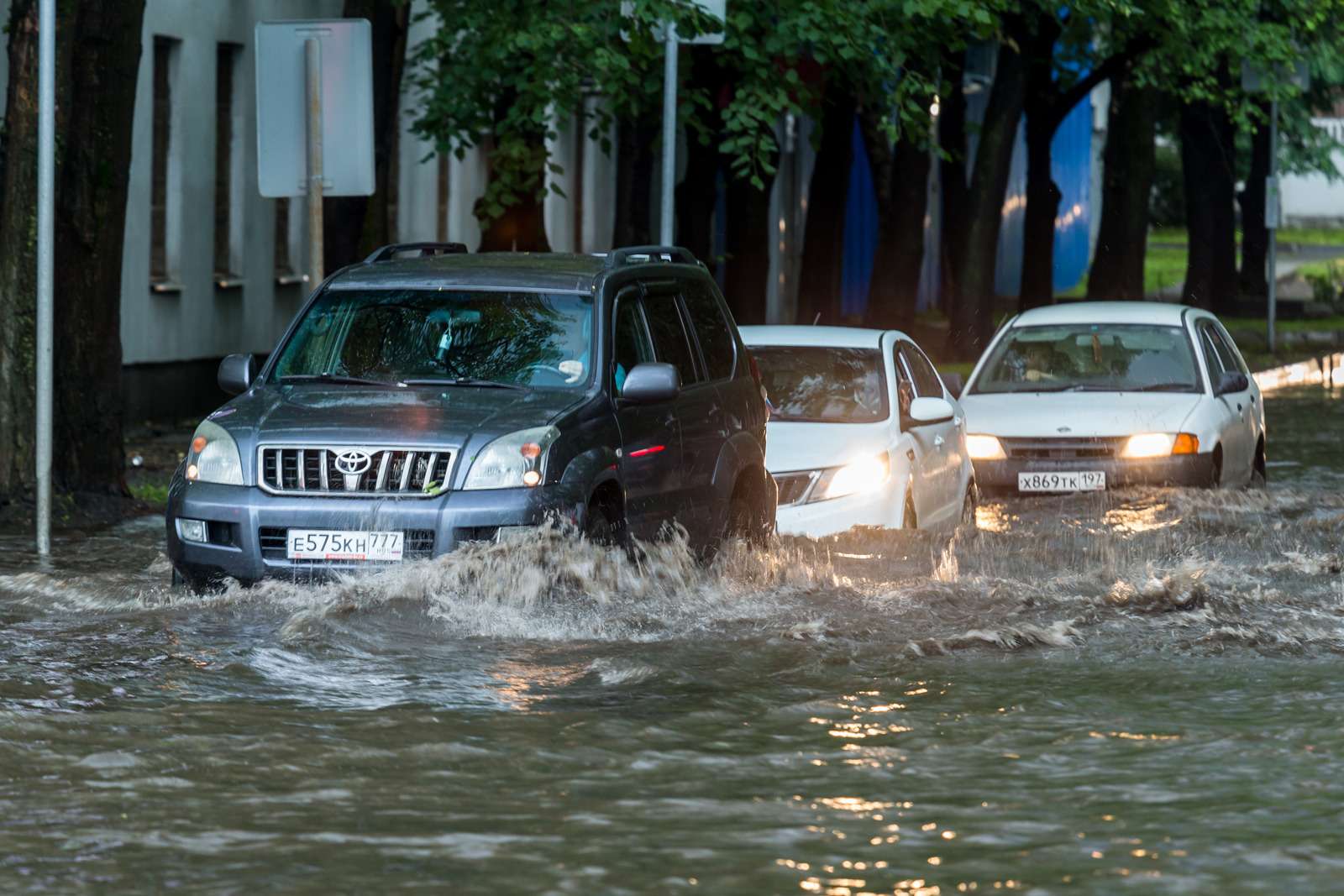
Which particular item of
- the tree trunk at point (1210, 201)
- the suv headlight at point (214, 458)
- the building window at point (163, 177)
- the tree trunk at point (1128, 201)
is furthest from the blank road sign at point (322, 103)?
the tree trunk at point (1210, 201)

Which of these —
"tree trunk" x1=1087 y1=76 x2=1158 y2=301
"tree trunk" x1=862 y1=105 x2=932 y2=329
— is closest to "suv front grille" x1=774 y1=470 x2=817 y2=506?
"tree trunk" x1=862 y1=105 x2=932 y2=329

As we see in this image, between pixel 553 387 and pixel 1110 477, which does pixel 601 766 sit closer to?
pixel 553 387

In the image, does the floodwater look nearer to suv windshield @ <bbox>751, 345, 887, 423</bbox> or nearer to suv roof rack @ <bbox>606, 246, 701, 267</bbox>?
suv windshield @ <bbox>751, 345, 887, 423</bbox>

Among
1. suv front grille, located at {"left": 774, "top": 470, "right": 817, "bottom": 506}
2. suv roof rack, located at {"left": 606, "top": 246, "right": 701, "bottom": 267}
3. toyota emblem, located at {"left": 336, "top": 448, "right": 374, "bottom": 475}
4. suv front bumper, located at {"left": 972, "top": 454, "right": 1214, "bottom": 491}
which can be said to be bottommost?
suv front bumper, located at {"left": 972, "top": 454, "right": 1214, "bottom": 491}

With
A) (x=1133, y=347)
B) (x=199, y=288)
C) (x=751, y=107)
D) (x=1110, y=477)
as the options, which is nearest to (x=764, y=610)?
(x=1110, y=477)

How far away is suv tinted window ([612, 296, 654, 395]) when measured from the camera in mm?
10727

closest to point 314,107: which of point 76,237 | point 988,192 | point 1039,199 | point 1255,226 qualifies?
point 76,237

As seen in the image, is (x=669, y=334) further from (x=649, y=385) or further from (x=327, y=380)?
(x=327, y=380)

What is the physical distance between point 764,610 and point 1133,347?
25.6 ft

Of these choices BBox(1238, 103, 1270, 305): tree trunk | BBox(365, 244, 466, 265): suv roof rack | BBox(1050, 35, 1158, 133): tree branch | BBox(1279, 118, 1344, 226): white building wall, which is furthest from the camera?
BBox(1279, 118, 1344, 226): white building wall

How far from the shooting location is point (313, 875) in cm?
591

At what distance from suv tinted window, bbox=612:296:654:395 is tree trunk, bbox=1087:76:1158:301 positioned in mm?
25008

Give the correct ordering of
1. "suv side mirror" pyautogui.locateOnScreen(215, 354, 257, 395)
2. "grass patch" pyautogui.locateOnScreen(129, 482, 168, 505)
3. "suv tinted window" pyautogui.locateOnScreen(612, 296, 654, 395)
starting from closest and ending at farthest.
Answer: "suv tinted window" pyautogui.locateOnScreen(612, 296, 654, 395)
"suv side mirror" pyautogui.locateOnScreen(215, 354, 257, 395)
"grass patch" pyautogui.locateOnScreen(129, 482, 168, 505)

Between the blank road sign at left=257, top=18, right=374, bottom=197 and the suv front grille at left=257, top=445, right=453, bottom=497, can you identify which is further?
the blank road sign at left=257, top=18, right=374, bottom=197
